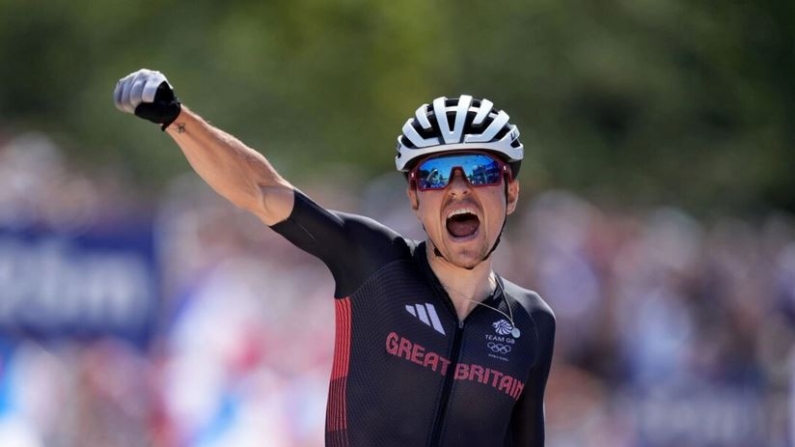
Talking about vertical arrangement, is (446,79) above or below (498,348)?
above

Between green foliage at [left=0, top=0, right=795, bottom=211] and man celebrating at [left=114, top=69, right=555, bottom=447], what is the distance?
36.0ft

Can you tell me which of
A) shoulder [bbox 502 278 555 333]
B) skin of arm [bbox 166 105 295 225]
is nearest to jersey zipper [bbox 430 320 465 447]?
shoulder [bbox 502 278 555 333]

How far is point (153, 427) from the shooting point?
411 inches

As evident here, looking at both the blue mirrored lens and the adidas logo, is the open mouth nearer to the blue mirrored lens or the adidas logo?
the blue mirrored lens

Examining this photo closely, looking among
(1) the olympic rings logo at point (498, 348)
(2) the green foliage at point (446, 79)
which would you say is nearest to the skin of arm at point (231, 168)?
(1) the olympic rings logo at point (498, 348)

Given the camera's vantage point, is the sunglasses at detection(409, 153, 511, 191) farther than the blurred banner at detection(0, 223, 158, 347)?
No

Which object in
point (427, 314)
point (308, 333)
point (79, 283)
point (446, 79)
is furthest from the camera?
point (446, 79)

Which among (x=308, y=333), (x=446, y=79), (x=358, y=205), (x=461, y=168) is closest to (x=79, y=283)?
(x=308, y=333)

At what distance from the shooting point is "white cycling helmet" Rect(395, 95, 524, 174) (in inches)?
248

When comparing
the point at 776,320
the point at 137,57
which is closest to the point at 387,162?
the point at 137,57

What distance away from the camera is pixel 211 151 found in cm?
581

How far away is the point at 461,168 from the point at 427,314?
572mm

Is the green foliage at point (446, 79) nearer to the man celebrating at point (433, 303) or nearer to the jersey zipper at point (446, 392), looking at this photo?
the man celebrating at point (433, 303)

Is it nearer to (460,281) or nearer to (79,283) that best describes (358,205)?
(79,283)
